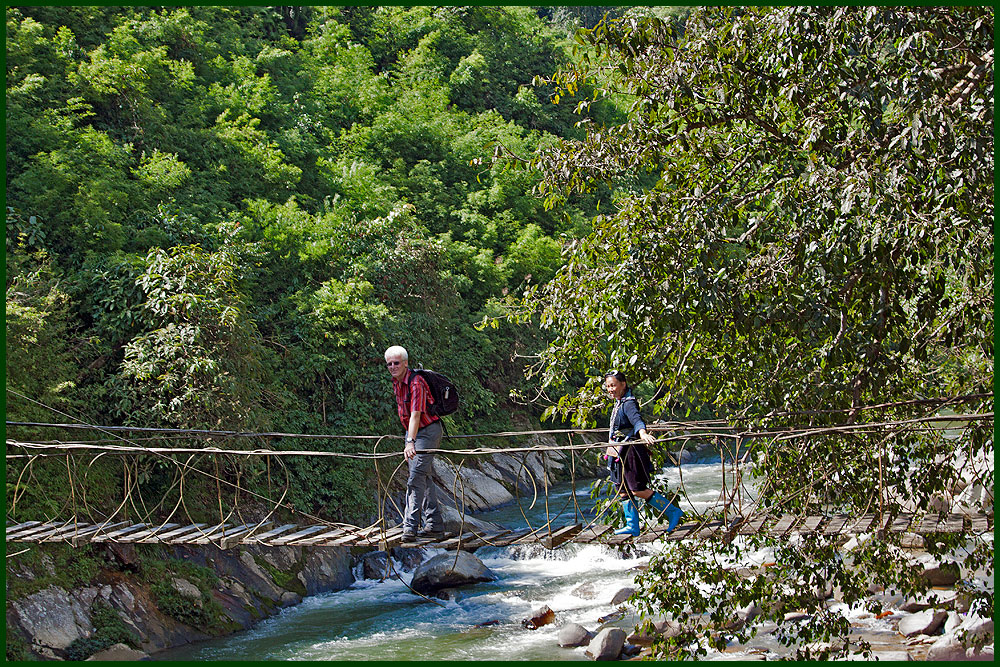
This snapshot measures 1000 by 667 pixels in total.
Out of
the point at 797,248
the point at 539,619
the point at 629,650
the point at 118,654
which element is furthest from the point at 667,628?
the point at 118,654

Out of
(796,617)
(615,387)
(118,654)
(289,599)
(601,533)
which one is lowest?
(796,617)

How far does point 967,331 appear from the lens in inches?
201

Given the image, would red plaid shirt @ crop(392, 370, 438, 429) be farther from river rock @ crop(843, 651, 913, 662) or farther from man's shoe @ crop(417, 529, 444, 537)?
river rock @ crop(843, 651, 913, 662)

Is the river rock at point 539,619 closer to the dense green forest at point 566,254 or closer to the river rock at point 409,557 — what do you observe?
the dense green forest at point 566,254

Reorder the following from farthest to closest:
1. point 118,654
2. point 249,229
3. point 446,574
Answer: point 249,229 → point 446,574 → point 118,654

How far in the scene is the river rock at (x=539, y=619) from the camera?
8328 millimetres

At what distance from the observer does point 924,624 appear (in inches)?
295

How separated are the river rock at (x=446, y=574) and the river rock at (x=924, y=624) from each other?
4.32 metres

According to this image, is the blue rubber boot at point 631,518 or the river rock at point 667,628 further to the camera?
the river rock at point 667,628

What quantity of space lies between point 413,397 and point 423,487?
54 centimetres

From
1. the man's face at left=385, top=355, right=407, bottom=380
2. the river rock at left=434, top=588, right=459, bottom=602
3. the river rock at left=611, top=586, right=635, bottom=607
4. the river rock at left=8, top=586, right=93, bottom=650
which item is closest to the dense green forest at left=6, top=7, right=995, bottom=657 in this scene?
the river rock at left=8, top=586, right=93, bottom=650

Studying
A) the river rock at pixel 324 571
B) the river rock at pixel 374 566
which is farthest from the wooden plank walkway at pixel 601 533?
the river rock at pixel 374 566

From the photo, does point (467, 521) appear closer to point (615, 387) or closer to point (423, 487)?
point (423, 487)

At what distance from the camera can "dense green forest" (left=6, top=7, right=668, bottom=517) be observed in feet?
29.1
